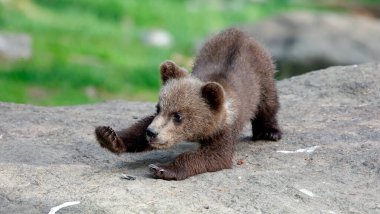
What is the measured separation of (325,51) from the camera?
54.5 feet

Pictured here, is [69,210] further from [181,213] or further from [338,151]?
[338,151]

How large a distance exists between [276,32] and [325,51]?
1.23 m

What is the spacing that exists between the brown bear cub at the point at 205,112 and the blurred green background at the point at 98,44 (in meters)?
6.24

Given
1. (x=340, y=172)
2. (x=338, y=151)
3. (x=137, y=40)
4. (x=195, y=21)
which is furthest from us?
(x=195, y=21)

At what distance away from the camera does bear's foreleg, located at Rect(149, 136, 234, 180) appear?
674 centimetres

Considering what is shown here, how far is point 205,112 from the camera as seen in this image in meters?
7.28

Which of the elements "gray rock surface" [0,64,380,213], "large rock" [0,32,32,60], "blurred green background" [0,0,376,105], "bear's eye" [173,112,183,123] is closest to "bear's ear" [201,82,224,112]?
"bear's eye" [173,112,183,123]

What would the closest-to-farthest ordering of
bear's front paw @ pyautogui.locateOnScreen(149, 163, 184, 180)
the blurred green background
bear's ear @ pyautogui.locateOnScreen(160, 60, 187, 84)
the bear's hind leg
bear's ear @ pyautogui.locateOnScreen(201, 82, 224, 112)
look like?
bear's front paw @ pyautogui.locateOnScreen(149, 163, 184, 180) < bear's ear @ pyautogui.locateOnScreen(201, 82, 224, 112) < bear's ear @ pyautogui.locateOnScreen(160, 60, 187, 84) < the bear's hind leg < the blurred green background

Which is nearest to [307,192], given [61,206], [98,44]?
[61,206]

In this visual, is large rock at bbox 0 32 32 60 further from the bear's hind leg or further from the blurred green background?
the bear's hind leg

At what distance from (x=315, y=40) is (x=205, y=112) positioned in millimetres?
9971

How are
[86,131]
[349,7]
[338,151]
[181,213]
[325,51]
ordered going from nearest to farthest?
[181,213] < [338,151] < [86,131] < [325,51] < [349,7]

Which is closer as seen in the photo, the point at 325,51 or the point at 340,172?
the point at 340,172

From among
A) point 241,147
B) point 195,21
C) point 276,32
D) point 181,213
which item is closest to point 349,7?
point 195,21
